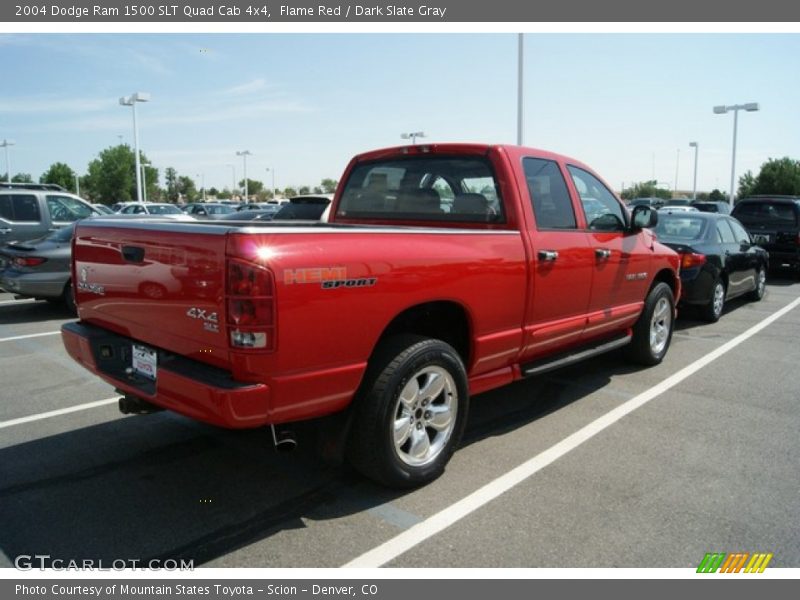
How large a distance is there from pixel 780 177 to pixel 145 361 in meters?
59.1

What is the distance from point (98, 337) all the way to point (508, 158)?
9.47 ft

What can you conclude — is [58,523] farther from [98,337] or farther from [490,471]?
[490,471]

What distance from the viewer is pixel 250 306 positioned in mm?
2762

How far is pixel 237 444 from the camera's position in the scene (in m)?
4.24

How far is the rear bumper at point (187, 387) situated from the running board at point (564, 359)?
2223 millimetres

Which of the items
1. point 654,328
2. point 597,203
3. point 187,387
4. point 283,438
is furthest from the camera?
point 654,328

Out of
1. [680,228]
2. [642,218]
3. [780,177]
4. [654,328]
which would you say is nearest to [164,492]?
[642,218]

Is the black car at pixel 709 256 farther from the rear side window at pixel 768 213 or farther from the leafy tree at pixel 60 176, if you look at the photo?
the leafy tree at pixel 60 176

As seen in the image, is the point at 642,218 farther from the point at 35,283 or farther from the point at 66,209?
the point at 66,209

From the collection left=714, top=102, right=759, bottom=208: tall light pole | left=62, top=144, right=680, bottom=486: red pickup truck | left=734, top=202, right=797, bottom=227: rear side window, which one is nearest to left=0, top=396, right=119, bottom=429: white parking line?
left=62, top=144, right=680, bottom=486: red pickup truck

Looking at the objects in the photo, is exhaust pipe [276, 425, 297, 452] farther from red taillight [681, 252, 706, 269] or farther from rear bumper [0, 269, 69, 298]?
rear bumper [0, 269, 69, 298]

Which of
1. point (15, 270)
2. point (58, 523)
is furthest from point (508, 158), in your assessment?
point (15, 270)

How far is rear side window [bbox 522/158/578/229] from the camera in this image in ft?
14.9

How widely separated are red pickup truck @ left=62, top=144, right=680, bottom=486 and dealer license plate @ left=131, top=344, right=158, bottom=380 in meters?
0.01
